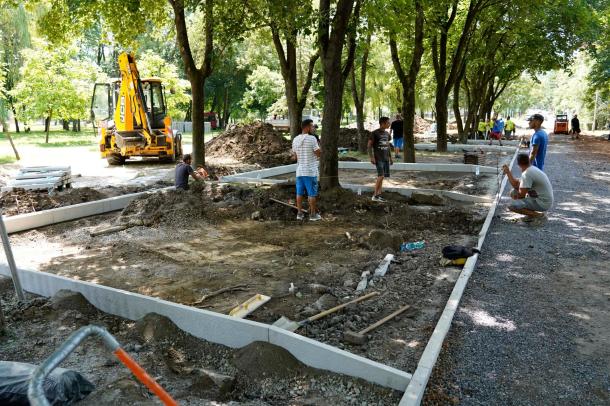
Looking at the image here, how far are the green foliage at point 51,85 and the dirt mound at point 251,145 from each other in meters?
13.5

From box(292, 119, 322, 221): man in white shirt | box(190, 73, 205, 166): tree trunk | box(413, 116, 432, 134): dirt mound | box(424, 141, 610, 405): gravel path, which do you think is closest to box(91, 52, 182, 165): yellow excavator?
box(190, 73, 205, 166): tree trunk

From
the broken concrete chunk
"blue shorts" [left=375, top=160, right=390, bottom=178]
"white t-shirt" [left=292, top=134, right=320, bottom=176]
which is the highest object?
"white t-shirt" [left=292, top=134, right=320, bottom=176]

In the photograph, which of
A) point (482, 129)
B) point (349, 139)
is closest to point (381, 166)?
→ point (349, 139)

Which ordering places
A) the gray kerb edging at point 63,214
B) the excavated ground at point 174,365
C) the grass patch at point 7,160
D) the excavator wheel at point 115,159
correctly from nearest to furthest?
1. the excavated ground at point 174,365
2. the gray kerb edging at point 63,214
3. the grass patch at point 7,160
4. the excavator wheel at point 115,159

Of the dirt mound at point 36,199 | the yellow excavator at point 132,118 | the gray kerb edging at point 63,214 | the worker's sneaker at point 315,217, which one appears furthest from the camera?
the yellow excavator at point 132,118

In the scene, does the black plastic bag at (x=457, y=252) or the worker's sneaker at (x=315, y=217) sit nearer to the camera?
the black plastic bag at (x=457, y=252)

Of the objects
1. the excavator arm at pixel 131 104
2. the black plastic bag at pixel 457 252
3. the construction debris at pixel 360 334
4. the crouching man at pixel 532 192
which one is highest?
the excavator arm at pixel 131 104

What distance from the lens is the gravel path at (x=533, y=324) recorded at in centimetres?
368

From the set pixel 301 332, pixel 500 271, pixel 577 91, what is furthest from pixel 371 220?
pixel 577 91

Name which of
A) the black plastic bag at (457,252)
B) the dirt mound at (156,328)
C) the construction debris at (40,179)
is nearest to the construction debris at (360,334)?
the dirt mound at (156,328)

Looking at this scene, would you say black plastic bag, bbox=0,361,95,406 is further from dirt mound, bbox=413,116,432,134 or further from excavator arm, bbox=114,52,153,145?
dirt mound, bbox=413,116,432,134

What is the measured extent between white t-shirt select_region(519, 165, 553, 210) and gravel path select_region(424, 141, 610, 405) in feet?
1.39

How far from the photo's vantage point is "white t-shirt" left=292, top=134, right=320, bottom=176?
8.86 metres

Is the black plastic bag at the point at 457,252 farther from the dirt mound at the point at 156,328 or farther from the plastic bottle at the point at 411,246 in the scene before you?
the dirt mound at the point at 156,328
